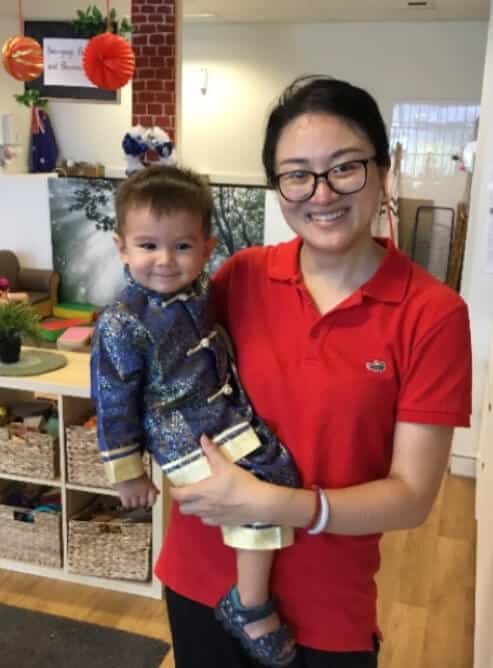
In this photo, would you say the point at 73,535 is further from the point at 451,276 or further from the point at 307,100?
the point at 451,276

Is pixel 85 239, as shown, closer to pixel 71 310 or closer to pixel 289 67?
pixel 71 310

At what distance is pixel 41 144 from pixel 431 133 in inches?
171

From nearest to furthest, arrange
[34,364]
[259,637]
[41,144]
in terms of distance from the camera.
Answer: [259,637] < [34,364] < [41,144]

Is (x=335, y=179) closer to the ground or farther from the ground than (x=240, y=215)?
farther from the ground

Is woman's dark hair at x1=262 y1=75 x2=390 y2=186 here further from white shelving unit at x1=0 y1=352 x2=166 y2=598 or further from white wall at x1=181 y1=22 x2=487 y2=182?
white wall at x1=181 y1=22 x2=487 y2=182

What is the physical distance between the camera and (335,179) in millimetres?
994

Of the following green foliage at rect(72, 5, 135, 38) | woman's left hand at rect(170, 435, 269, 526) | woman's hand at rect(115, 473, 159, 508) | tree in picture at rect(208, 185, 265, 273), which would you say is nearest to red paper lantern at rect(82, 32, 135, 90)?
green foliage at rect(72, 5, 135, 38)

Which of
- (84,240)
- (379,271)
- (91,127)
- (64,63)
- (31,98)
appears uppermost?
(64,63)

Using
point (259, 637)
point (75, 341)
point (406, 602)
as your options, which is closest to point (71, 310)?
point (75, 341)

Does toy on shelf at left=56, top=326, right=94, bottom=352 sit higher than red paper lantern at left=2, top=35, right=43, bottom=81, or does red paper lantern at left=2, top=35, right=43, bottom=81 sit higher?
red paper lantern at left=2, top=35, right=43, bottom=81

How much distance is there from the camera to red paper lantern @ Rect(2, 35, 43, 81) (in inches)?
181

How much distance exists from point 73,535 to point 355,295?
185cm

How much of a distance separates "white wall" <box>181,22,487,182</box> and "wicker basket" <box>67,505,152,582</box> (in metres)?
5.18

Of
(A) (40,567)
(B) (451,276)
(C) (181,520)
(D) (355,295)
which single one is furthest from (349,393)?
(B) (451,276)
